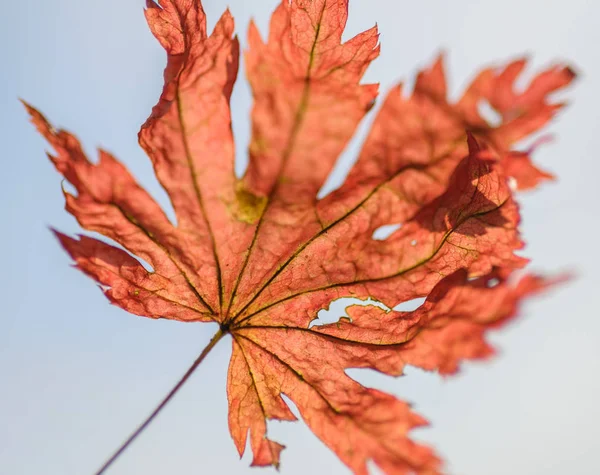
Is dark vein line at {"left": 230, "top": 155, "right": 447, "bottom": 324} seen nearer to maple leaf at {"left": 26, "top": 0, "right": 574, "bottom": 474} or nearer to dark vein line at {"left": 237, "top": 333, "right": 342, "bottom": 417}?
maple leaf at {"left": 26, "top": 0, "right": 574, "bottom": 474}

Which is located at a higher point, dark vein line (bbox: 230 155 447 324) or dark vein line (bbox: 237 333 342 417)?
dark vein line (bbox: 230 155 447 324)

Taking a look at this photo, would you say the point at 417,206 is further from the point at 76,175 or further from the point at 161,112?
the point at 76,175

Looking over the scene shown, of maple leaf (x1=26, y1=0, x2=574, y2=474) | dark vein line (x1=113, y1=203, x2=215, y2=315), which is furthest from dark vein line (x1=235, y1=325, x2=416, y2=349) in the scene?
dark vein line (x1=113, y1=203, x2=215, y2=315)

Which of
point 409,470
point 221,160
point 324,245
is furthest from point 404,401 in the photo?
point 221,160

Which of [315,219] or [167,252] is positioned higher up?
[315,219]

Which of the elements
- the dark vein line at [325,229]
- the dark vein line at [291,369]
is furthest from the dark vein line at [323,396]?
the dark vein line at [325,229]

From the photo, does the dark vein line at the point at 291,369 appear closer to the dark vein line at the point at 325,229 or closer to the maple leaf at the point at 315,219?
the maple leaf at the point at 315,219

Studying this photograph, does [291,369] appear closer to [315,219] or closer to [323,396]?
[323,396]

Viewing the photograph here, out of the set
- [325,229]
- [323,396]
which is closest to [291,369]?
[323,396]
